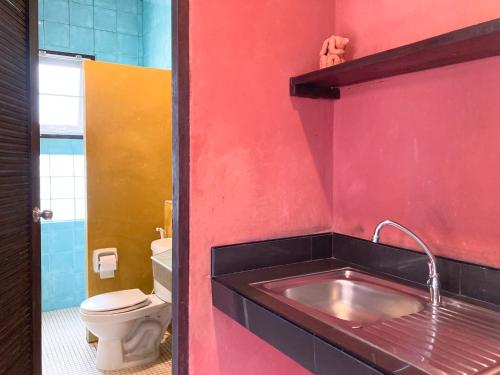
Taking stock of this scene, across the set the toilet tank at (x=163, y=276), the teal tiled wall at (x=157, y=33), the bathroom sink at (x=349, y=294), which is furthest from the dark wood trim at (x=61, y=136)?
the bathroom sink at (x=349, y=294)

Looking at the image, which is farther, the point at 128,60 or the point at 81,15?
the point at 128,60

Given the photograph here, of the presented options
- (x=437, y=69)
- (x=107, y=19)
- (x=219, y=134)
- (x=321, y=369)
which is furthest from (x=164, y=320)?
(x=107, y=19)

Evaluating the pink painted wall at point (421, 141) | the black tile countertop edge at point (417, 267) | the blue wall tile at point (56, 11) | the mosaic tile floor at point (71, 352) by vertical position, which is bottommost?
the mosaic tile floor at point (71, 352)

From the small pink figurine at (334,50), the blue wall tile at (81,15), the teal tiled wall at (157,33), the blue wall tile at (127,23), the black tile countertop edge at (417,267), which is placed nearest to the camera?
the black tile countertop edge at (417,267)

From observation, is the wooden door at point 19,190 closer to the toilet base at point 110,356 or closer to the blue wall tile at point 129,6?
the toilet base at point 110,356

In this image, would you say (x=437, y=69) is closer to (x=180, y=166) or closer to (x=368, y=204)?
(x=368, y=204)

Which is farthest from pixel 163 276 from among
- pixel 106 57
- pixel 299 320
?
pixel 106 57

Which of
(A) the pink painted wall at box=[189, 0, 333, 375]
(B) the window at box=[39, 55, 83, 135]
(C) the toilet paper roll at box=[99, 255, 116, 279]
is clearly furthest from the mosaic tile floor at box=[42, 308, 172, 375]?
(B) the window at box=[39, 55, 83, 135]

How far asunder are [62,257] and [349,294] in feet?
9.04

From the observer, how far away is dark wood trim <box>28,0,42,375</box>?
1.47 meters

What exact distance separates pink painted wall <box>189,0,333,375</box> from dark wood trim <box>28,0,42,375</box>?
62 cm

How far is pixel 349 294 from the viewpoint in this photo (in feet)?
4.61

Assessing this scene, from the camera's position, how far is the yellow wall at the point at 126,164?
2.78 m

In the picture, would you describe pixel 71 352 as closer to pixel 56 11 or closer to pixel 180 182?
pixel 180 182
